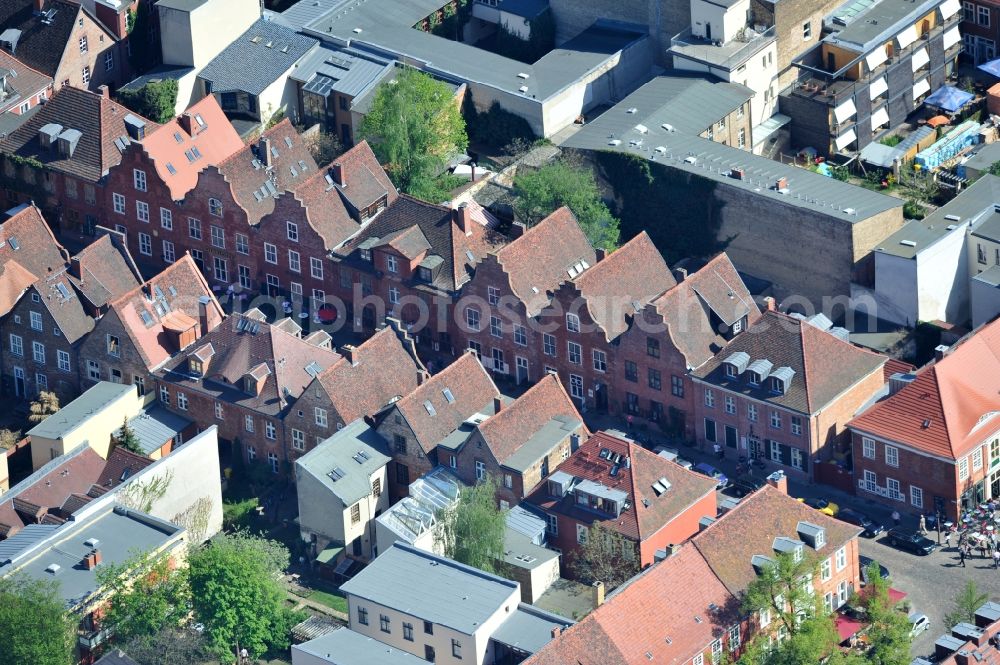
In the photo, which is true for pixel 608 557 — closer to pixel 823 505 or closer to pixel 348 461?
pixel 823 505

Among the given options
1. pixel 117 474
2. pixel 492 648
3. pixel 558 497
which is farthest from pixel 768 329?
pixel 117 474

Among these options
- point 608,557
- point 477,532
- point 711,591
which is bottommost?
point 608,557

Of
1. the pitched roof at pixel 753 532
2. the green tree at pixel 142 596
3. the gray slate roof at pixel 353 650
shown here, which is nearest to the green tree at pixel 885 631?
the pitched roof at pixel 753 532

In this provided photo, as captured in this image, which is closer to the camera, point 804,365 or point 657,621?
point 657,621

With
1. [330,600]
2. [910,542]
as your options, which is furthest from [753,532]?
[330,600]

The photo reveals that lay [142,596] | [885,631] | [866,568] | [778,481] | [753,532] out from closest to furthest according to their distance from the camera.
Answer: [885,631], [753,532], [142,596], [866,568], [778,481]

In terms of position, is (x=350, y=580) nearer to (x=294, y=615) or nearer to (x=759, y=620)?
(x=294, y=615)
